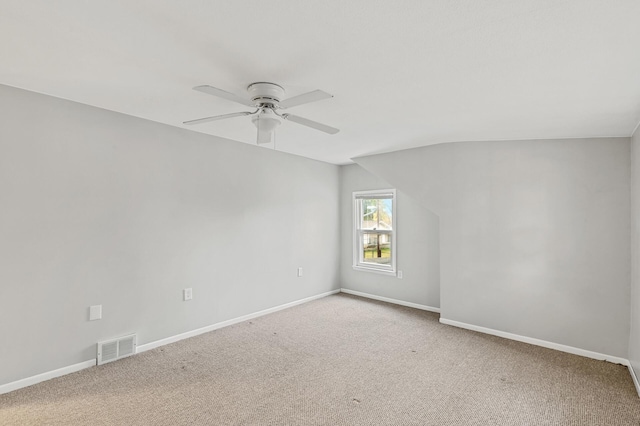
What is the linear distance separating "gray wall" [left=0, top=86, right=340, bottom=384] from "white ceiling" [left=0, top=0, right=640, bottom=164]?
380mm

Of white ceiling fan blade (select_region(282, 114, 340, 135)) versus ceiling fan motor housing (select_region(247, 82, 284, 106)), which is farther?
white ceiling fan blade (select_region(282, 114, 340, 135))

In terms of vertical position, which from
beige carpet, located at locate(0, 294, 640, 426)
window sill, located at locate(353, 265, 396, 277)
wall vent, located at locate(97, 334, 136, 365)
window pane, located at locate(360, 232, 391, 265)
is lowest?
beige carpet, located at locate(0, 294, 640, 426)

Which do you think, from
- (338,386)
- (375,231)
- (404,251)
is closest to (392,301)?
(404,251)

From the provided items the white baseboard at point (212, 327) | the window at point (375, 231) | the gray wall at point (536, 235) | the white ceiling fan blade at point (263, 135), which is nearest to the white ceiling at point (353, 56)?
the white ceiling fan blade at point (263, 135)

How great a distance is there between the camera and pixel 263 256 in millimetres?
4520

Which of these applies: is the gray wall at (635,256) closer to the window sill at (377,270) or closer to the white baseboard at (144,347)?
the window sill at (377,270)

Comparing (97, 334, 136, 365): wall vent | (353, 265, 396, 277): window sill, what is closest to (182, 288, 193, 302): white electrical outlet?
(97, 334, 136, 365): wall vent

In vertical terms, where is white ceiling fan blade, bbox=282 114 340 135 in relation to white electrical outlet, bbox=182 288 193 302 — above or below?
above

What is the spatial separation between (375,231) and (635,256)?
3.19 metres

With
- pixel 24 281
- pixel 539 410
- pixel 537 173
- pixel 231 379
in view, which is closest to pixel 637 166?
pixel 537 173

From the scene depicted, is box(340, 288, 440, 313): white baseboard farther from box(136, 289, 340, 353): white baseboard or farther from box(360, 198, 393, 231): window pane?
box(360, 198, 393, 231): window pane

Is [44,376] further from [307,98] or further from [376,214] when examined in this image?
[376,214]

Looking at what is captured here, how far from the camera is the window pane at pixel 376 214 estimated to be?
5360mm

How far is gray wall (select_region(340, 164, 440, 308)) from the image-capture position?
4746 mm
